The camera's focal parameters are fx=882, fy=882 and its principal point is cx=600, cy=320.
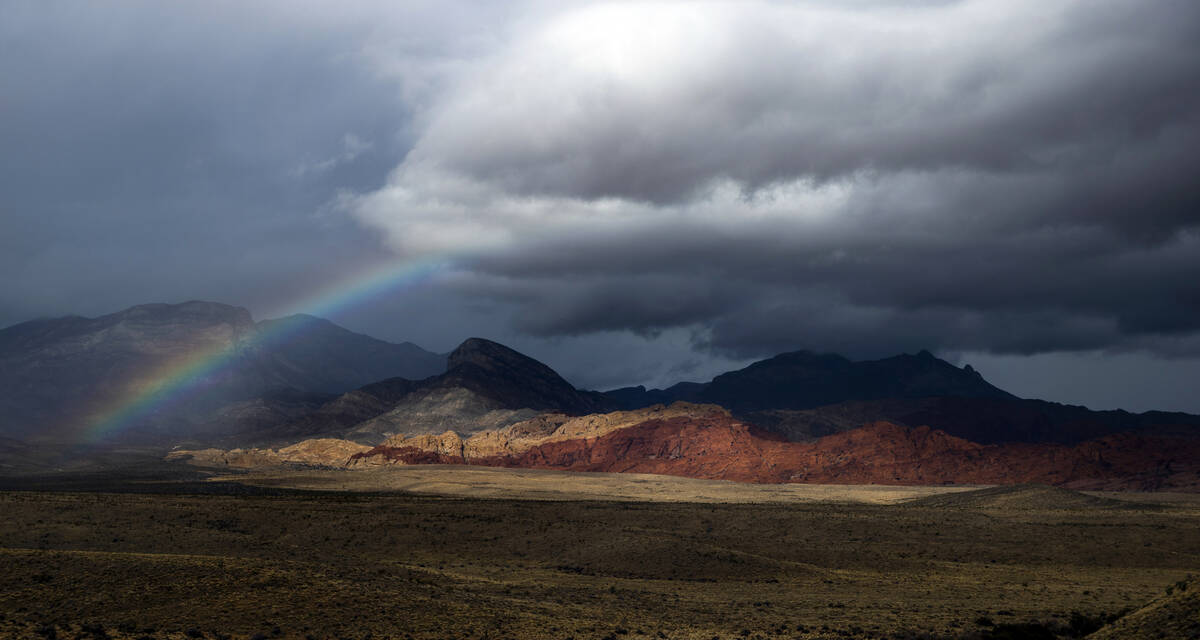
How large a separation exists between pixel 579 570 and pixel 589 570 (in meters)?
0.76

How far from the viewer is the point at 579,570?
209 feet

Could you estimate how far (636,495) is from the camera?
497 ft

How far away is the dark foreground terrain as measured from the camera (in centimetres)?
3841

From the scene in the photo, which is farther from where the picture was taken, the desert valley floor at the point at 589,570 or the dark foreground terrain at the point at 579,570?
the dark foreground terrain at the point at 579,570

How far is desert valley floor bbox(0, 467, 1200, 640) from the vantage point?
125 feet

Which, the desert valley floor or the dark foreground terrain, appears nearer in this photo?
the desert valley floor

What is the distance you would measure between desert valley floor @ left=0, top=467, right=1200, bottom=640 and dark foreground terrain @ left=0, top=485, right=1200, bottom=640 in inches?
7.6

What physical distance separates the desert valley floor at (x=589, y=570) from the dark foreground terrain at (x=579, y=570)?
0.63 ft

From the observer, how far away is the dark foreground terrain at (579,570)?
38.4m

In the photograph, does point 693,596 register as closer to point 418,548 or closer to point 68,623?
point 418,548

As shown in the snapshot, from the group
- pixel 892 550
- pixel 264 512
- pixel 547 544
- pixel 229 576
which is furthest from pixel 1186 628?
pixel 264 512

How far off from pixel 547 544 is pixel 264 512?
87.6ft

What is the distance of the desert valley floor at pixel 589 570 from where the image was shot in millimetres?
38156

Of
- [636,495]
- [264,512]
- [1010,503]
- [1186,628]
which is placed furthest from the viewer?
[636,495]
